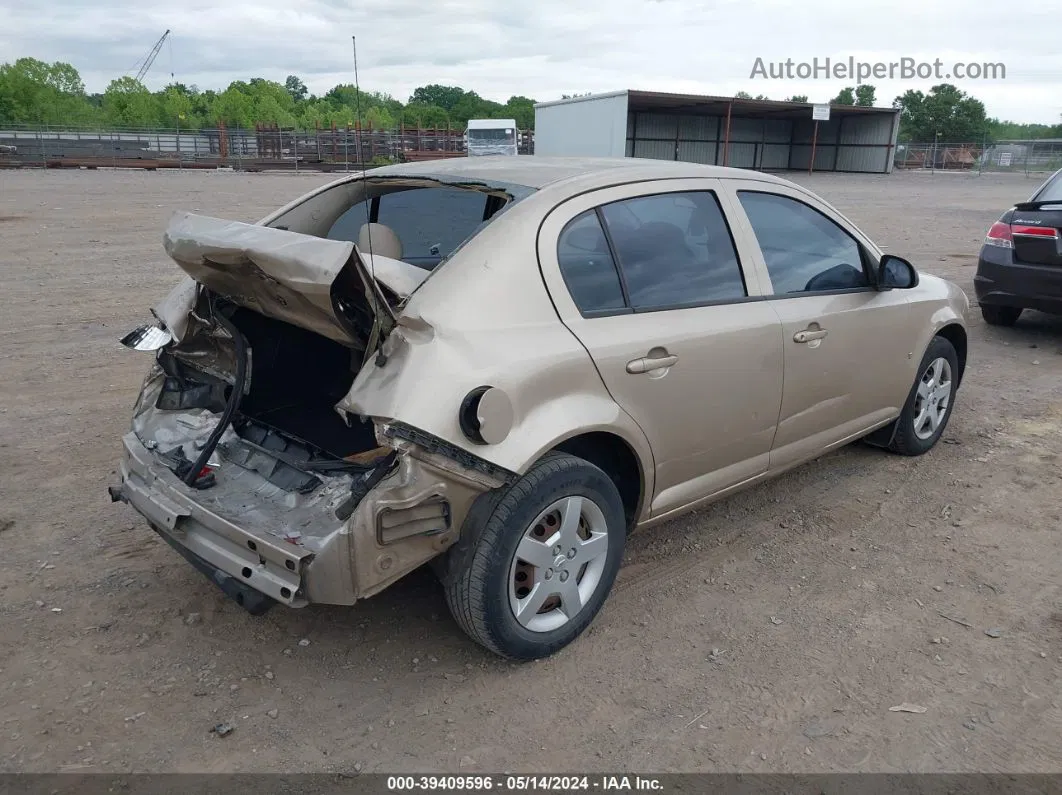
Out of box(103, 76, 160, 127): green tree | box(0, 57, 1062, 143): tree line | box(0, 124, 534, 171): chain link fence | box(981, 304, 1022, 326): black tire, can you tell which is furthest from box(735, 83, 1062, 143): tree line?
box(981, 304, 1022, 326): black tire

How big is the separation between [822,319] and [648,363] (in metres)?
1.21

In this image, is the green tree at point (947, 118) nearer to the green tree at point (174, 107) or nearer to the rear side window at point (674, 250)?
the green tree at point (174, 107)

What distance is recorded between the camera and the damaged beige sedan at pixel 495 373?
8.65ft

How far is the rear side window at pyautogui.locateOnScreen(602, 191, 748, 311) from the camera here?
10.7ft

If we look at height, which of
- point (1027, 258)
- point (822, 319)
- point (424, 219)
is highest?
point (424, 219)

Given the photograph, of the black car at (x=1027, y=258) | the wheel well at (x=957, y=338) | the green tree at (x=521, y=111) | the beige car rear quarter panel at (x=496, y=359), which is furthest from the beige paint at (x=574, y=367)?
the green tree at (x=521, y=111)

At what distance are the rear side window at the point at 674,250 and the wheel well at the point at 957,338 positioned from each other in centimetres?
200

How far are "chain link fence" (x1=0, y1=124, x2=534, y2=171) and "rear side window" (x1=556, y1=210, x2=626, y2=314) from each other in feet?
123

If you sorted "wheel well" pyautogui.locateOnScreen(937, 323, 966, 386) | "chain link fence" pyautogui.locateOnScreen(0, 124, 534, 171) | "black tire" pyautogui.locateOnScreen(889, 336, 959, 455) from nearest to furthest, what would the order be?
"black tire" pyautogui.locateOnScreen(889, 336, 959, 455)
"wheel well" pyautogui.locateOnScreen(937, 323, 966, 386)
"chain link fence" pyautogui.locateOnScreen(0, 124, 534, 171)

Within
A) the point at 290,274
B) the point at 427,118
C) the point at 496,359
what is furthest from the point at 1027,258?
the point at 427,118

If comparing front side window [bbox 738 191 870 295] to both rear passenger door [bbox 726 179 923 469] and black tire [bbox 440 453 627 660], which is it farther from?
black tire [bbox 440 453 627 660]

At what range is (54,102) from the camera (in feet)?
249

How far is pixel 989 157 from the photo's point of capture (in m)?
48.6

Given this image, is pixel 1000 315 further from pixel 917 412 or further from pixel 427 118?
pixel 427 118
